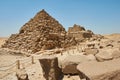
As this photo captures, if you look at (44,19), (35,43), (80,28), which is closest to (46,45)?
(35,43)

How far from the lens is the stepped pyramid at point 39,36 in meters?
35.2

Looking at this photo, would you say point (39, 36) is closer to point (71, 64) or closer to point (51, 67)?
point (51, 67)

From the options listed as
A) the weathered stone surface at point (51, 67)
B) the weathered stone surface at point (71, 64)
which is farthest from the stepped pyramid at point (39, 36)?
the weathered stone surface at point (71, 64)

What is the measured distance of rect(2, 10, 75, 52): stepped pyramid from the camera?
1385 inches

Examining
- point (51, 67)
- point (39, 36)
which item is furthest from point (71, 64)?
point (39, 36)

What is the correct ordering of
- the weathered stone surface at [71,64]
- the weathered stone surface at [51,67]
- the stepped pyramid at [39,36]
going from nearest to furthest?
the weathered stone surface at [71,64] < the weathered stone surface at [51,67] < the stepped pyramid at [39,36]

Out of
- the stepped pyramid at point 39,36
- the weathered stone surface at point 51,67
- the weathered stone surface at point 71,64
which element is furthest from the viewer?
the stepped pyramid at point 39,36

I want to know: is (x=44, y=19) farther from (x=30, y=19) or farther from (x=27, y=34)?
(x=27, y=34)

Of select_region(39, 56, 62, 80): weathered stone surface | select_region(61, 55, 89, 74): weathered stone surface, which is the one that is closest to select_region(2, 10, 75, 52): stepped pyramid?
select_region(39, 56, 62, 80): weathered stone surface

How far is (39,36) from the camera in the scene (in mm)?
37469

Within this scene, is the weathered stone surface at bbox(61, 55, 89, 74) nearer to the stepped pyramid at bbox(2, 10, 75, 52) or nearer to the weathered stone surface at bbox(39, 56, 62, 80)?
the weathered stone surface at bbox(39, 56, 62, 80)

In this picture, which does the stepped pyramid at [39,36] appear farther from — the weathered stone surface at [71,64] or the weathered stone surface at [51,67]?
the weathered stone surface at [71,64]

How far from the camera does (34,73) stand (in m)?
10.9

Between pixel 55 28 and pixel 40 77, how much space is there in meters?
34.0
